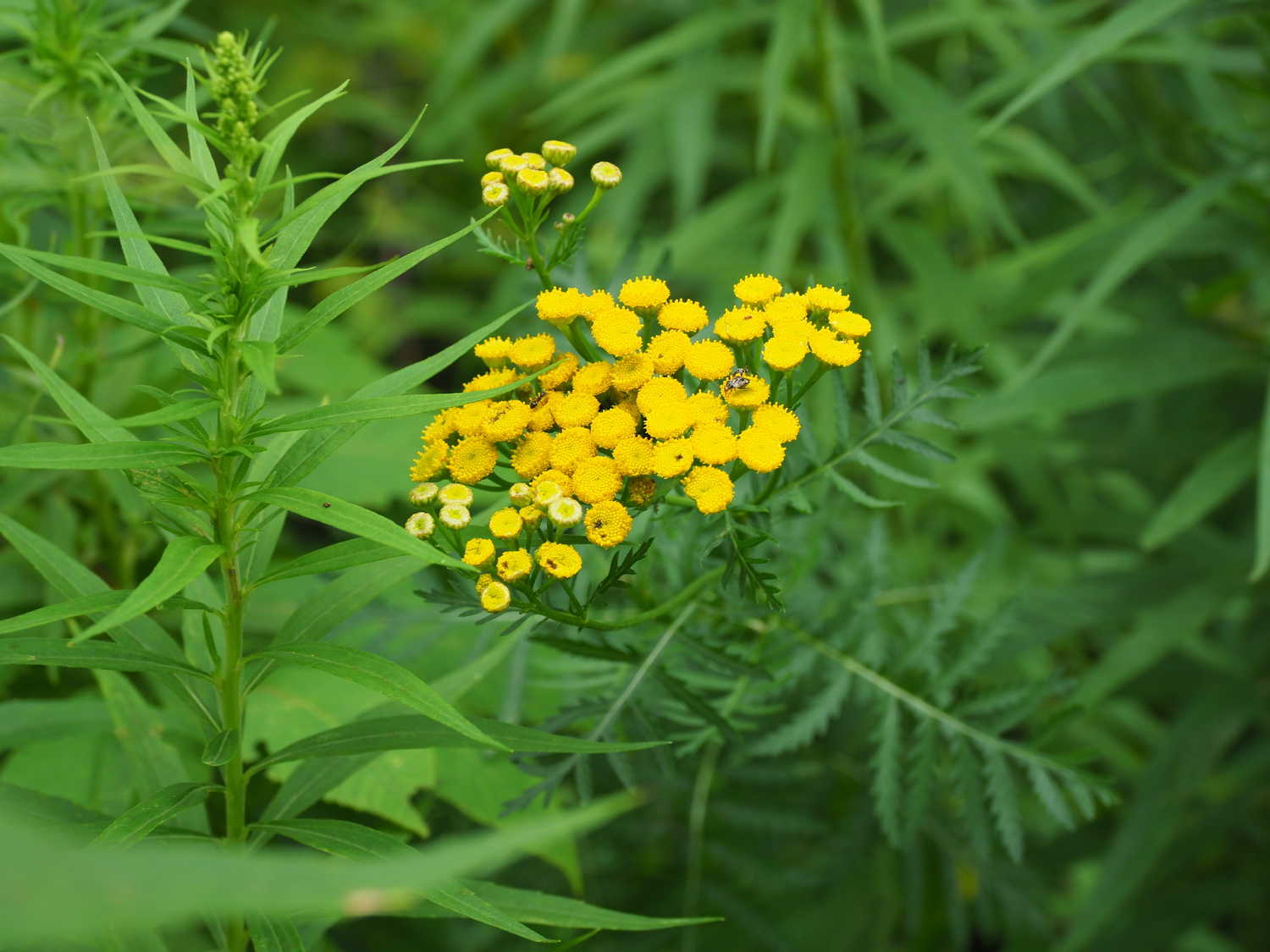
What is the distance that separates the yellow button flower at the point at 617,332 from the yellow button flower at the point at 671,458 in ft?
0.35

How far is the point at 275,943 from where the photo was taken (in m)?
0.89

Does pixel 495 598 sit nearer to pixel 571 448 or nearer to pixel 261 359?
pixel 571 448

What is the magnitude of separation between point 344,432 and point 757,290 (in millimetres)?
443

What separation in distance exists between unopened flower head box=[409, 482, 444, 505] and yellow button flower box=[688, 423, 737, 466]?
253mm

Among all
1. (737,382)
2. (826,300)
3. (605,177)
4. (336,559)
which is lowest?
(336,559)

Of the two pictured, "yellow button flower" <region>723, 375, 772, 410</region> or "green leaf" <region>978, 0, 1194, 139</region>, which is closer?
"yellow button flower" <region>723, 375, 772, 410</region>

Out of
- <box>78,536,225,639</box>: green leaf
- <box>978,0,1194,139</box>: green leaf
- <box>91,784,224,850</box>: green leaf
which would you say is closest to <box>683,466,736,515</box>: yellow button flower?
<box>78,536,225,639</box>: green leaf

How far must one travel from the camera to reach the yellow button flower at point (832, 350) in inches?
37.7

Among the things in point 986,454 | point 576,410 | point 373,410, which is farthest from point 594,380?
point 986,454

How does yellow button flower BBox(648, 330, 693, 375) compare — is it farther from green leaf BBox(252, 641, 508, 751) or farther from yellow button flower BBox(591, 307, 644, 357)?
green leaf BBox(252, 641, 508, 751)

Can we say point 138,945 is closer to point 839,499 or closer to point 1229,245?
point 839,499

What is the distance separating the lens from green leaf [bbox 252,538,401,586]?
0.85 meters

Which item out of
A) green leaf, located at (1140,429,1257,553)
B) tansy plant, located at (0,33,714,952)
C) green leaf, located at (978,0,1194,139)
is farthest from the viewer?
green leaf, located at (1140,429,1257,553)

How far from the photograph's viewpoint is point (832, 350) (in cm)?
97
